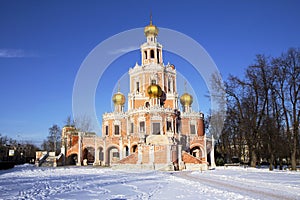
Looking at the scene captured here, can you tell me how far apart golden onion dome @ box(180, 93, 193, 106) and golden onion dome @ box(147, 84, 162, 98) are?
253 inches

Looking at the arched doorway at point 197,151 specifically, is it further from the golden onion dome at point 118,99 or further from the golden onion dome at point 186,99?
the golden onion dome at point 118,99

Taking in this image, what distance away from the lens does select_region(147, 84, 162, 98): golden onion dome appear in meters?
42.2

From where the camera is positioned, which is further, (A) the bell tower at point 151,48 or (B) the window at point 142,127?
(A) the bell tower at point 151,48

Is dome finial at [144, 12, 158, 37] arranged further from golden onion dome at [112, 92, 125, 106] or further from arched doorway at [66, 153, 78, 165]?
arched doorway at [66, 153, 78, 165]

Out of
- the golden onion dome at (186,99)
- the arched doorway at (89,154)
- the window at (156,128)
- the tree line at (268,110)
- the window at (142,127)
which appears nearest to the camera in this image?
the tree line at (268,110)

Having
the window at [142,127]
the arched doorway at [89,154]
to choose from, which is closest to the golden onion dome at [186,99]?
the window at [142,127]

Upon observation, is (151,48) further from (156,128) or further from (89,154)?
(89,154)

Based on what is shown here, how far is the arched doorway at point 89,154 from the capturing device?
147ft

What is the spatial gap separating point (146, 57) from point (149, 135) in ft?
52.3

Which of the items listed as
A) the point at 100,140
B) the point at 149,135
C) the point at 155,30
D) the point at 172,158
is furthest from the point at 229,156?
the point at 155,30

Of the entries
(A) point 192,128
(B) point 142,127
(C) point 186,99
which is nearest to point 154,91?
(B) point 142,127

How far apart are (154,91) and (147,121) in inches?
184

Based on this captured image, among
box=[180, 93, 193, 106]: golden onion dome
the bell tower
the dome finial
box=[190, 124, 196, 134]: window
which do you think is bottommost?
box=[190, 124, 196, 134]: window

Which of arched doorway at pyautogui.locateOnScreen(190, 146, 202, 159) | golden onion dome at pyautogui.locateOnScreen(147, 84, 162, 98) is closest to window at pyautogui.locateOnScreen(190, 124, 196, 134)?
arched doorway at pyautogui.locateOnScreen(190, 146, 202, 159)
